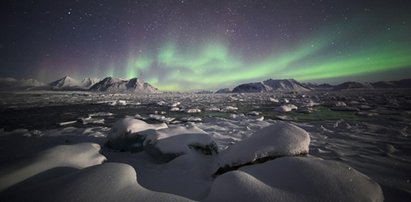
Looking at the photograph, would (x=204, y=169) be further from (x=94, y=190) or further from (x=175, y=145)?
(x=94, y=190)

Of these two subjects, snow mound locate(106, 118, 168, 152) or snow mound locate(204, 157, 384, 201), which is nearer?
snow mound locate(204, 157, 384, 201)

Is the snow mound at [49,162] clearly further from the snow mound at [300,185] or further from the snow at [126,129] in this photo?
the snow mound at [300,185]

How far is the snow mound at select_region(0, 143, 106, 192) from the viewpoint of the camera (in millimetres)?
2707


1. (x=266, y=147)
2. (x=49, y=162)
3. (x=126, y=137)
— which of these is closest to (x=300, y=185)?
(x=266, y=147)

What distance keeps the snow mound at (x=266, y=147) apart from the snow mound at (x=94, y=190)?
1698 millimetres

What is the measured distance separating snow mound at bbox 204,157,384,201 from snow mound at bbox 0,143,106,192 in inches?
111

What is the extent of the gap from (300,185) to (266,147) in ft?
3.65

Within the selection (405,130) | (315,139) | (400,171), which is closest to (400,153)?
(400,171)

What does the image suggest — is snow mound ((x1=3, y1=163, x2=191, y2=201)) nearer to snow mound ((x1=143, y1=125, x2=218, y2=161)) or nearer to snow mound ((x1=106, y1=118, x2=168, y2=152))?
snow mound ((x1=143, y1=125, x2=218, y2=161))

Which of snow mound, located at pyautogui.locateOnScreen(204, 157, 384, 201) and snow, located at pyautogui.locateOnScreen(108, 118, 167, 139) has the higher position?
snow, located at pyautogui.locateOnScreen(108, 118, 167, 139)

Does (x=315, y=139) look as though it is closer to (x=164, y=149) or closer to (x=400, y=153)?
(x=400, y=153)

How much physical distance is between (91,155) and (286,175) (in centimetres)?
402

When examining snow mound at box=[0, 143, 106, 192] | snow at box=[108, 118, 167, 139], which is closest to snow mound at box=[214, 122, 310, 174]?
snow mound at box=[0, 143, 106, 192]

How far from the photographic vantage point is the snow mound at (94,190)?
81.8 inches
